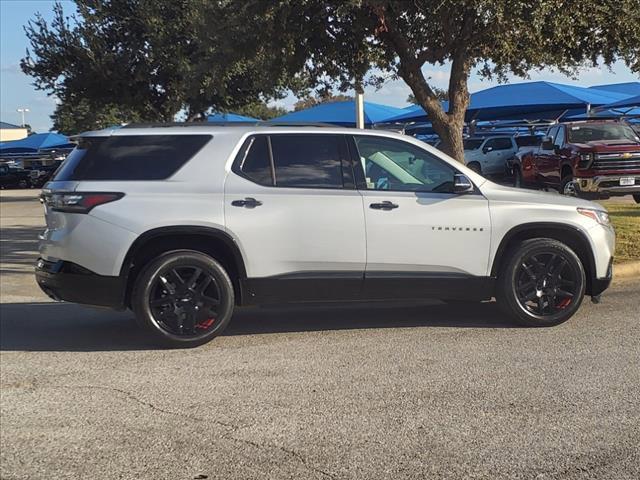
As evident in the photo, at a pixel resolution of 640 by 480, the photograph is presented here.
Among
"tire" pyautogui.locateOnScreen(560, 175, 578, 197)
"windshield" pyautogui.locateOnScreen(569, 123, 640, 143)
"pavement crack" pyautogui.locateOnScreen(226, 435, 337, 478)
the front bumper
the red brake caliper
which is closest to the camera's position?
"pavement crack" pyautogui.locateOnScreen(226, 435, 337, 478)

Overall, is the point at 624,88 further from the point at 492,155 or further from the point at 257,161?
the point at 257,161

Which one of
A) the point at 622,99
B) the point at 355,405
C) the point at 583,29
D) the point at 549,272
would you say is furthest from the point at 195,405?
the point at 622,99

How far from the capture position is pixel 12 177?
4125 centimetres

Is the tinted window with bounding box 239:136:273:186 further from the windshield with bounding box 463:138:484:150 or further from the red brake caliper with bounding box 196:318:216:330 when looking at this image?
the windshield with bounding box 463:138:484:150

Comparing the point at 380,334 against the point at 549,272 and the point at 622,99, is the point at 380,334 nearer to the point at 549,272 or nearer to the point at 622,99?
the point at 549,272

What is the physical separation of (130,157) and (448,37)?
19.4 feet

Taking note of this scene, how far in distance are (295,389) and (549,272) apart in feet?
9.44

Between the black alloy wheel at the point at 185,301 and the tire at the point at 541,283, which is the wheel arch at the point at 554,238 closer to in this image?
the tire at the point at 541,283

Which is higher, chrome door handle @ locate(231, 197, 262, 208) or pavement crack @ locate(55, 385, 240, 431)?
chrome door handle @ locate(231, 197, 262, 208)

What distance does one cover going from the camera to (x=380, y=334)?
6.50 meters

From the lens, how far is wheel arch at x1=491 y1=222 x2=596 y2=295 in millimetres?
6402

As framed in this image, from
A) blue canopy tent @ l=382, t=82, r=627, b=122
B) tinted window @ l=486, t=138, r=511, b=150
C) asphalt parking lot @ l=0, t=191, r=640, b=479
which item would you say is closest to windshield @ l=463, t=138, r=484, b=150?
tinted window @ l=486, t=138, r=511, b=150

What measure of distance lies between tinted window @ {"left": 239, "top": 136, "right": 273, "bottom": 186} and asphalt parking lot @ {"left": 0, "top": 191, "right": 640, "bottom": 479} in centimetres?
152

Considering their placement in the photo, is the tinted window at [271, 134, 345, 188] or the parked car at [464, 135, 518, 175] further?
the parked car at [464, 135, 518, 175]
